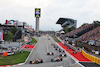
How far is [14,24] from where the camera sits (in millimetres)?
82562

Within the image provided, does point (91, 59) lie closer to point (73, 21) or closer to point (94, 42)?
point (94, 42)

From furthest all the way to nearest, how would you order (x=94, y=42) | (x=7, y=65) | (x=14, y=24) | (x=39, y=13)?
(x=39, y=13)
(x=14, y=24)
(x=94, y=42)
(x=7, y=65)

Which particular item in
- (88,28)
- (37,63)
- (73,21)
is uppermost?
(73,21)

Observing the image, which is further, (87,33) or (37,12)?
(37,12)

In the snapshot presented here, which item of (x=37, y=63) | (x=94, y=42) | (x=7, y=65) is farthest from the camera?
(x=94, y=42)

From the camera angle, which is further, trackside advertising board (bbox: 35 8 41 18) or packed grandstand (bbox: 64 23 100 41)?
trackside advertising board (bbox: 35 8 41 18)

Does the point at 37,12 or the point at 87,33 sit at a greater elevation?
the point at 37,12

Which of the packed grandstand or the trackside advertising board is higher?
the trackside advertising board

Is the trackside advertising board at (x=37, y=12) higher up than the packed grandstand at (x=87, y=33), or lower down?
higher up

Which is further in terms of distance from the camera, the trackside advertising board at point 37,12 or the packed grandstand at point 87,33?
the trackside advertising board at point 37,12

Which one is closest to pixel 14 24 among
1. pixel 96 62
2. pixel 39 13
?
pixel 39 13

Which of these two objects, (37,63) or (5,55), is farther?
(5,55)

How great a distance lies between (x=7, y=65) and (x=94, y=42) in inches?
828

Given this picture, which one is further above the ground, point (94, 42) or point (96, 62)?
point (94, 42)
